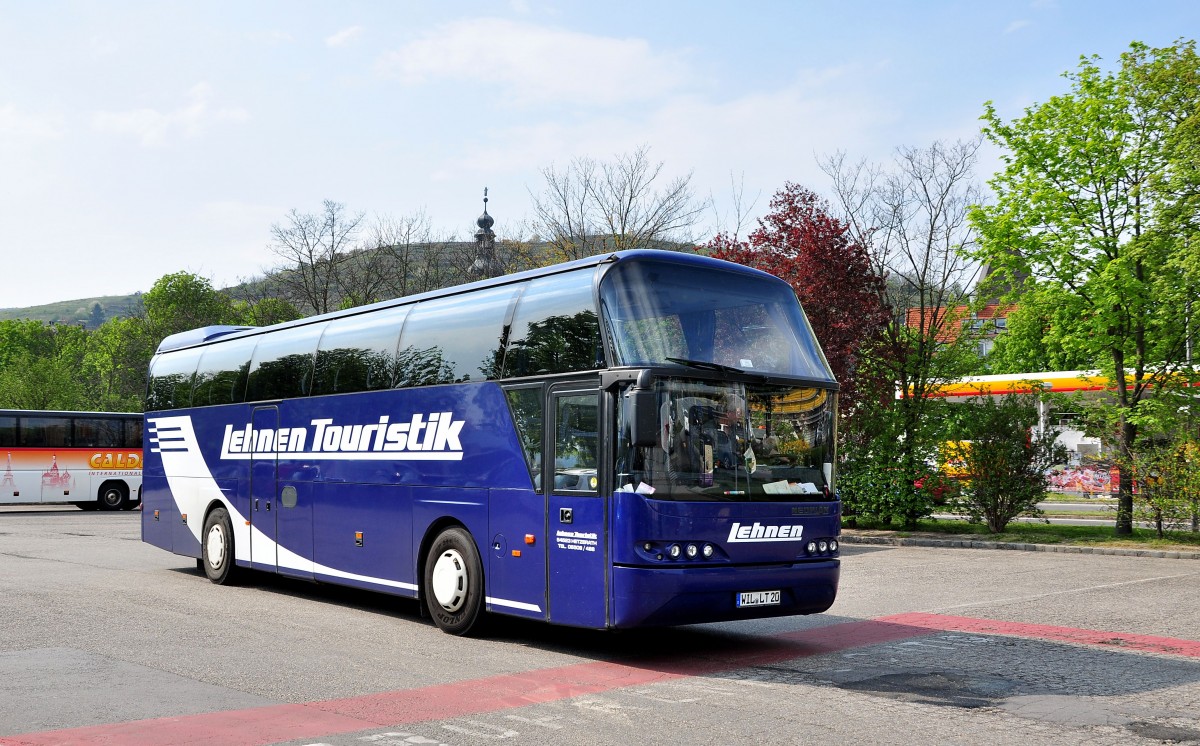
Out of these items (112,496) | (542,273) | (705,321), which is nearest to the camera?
(705,321)

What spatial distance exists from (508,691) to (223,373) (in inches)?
376

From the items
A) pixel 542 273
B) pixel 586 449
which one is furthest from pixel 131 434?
pixel 586 449

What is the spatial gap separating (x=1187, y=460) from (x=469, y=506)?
17190mm

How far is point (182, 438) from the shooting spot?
56.4ft

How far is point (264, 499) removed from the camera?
48.9 feet

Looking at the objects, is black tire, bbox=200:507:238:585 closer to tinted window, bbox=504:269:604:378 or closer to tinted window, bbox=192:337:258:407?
tinted window, bbox=192:337:258:407

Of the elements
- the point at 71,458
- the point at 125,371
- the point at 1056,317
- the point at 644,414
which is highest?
the point at 125,371

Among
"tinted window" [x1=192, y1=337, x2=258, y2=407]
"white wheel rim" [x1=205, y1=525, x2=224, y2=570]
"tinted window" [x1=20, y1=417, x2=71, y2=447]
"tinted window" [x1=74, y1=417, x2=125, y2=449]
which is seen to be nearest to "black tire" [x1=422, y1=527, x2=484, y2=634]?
"tinted window" [x1=192, y1=337, x2=258, y2=407]

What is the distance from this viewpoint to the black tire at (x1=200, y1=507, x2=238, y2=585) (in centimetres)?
1581

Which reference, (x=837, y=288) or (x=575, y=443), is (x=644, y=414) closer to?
(x=575, y=443)

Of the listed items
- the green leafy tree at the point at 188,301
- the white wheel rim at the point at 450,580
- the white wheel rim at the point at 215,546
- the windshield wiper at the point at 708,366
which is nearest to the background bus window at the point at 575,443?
the windshield wiper at the point at 708,366

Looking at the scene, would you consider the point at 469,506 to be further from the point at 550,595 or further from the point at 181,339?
the point at 181,339

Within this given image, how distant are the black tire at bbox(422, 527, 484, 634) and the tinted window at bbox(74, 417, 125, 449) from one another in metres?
31.0

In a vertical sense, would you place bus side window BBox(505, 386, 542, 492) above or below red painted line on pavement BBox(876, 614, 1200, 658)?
above
